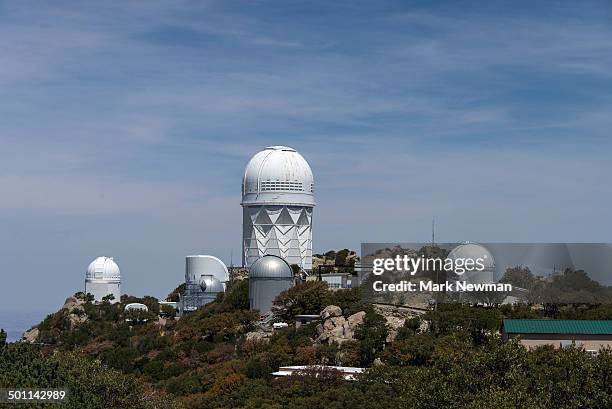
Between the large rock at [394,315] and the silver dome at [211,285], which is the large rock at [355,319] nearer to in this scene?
the large rock at [394,315]

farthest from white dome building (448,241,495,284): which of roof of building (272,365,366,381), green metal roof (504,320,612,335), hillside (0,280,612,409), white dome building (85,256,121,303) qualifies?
white dome building (85,256,121,303)

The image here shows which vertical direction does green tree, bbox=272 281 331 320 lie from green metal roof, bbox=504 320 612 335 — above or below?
above

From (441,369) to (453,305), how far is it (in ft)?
89.8

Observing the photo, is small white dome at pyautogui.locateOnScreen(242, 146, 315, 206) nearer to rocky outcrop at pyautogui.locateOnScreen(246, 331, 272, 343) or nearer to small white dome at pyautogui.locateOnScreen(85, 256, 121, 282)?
rocky outcrop at pyautogui.locateOnScreen(246, 331, 272, 343)

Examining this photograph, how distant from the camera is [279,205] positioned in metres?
98.7

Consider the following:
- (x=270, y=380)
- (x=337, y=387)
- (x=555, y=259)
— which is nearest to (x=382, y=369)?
(x=337, y=387)

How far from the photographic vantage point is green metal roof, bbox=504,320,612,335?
6431 centimetres

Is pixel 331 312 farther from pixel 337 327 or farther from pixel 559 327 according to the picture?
pixel 559 327

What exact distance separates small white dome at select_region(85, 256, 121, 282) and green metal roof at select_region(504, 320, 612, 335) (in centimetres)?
6352

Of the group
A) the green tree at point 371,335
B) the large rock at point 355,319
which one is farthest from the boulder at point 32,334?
the green tree at point 371,335

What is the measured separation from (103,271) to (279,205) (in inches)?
1196

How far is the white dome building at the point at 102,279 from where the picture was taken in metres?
120

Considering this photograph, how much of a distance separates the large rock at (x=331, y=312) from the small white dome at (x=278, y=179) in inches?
1006

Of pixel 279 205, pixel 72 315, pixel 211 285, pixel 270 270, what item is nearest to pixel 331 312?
pixel 270 270
